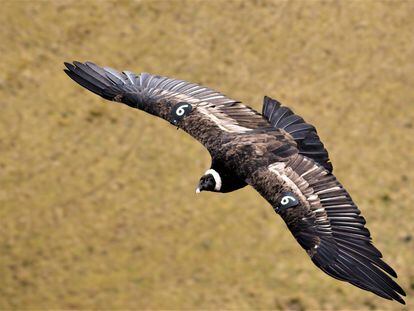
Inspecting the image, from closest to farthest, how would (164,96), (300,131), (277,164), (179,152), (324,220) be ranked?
(324,220)
(277,164)
(300,131)
(164,96)
(179,152)

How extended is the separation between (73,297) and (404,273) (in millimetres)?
8260

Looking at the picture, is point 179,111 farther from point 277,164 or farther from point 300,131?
point 277,164

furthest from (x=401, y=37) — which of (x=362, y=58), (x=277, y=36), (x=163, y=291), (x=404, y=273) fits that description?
(x=163, y=291)

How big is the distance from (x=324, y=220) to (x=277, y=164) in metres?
1.44

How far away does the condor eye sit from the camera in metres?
19.0

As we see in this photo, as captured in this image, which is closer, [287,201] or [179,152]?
[287,201]

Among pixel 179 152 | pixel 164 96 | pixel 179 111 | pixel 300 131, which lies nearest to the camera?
pixel 300 131

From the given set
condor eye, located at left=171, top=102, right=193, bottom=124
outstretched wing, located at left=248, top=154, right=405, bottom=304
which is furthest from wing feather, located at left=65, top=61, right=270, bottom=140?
outstretched wing, located at left=248, top=154, right=405, bottom=304

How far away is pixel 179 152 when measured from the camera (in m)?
29.6

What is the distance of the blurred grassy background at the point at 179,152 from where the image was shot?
88.6 ft

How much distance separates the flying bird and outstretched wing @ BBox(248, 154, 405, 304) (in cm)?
1

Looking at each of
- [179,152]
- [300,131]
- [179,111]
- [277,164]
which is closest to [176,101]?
[179,111]

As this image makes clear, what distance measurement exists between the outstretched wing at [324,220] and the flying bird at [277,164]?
0.01m

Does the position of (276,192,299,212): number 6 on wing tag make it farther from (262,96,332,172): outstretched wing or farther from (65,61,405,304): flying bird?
(262,96,332,172): outstretched wing
